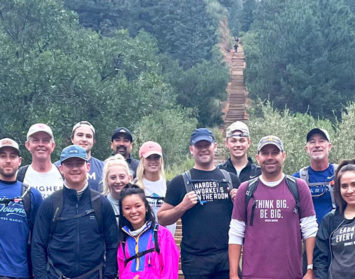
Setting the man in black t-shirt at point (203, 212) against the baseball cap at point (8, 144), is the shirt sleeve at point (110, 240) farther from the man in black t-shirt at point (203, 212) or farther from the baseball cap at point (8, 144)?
the baseball cap at point (8, 144)

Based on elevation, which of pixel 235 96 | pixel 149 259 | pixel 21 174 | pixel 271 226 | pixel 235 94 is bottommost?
Result: pixel 149 259

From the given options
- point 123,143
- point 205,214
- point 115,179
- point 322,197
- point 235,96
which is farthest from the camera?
point 235,96

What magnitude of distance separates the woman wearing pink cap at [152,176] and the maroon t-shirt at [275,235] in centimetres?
130

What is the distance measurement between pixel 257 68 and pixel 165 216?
34779 mm

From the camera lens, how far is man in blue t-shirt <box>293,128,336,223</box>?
6160 mm

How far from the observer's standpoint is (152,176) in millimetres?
6320

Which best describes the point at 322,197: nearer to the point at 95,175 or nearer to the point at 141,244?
the point at 141,244

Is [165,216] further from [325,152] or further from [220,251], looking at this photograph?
[325,152]

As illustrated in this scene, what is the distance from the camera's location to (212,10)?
209 ft

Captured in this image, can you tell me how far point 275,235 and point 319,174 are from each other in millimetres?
1458

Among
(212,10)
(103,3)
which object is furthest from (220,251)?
(212,10)

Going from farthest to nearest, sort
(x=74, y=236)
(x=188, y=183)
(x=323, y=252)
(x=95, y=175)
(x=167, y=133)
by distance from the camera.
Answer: (x=167, y=133)
(x=95, y=175)
(x=188, y=183)
(x=74, y=236)
(x=323, y=252)

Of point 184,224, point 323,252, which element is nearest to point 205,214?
point 184,224

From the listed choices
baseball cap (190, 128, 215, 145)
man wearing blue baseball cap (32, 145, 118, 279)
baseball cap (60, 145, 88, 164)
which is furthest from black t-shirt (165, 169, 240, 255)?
baseball cap (60, 145, 88, 164)
